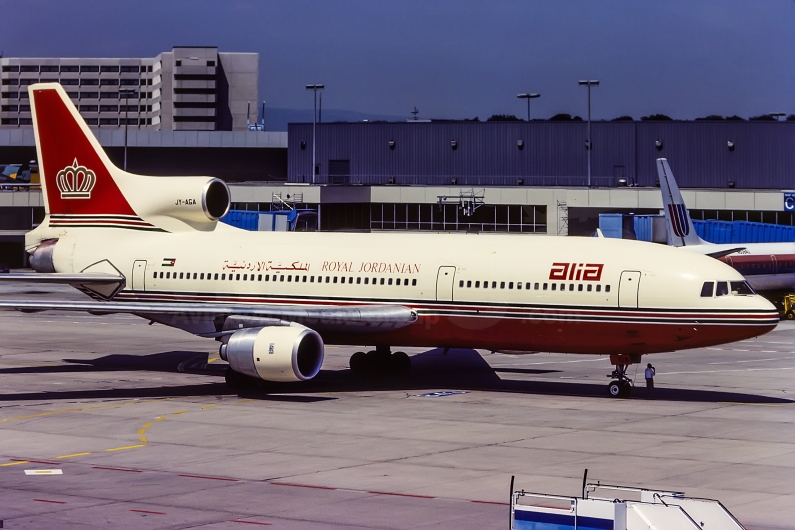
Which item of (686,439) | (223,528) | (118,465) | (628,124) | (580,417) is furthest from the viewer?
(628,124)

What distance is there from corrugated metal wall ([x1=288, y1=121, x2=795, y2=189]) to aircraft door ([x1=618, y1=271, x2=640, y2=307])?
80992mm

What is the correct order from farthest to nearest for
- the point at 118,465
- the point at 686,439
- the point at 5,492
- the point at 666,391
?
the point at 666,391 → the point at 686,439 → the point at 118,465 → the point at 5,492

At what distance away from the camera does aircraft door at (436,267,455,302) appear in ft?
123

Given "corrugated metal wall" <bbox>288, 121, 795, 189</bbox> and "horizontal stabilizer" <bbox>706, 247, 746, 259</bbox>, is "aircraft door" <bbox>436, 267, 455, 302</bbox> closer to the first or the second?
"horizontal stabilizer" <bbox>706, 247, 746, 259</bbox>

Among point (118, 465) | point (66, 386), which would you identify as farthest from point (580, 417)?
point (66, 386)

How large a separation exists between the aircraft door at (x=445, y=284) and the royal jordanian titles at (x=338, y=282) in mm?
47

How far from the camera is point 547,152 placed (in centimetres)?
11850

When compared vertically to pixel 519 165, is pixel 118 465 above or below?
below

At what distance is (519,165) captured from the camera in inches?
4707

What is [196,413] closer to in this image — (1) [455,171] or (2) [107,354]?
(2) [107,354]

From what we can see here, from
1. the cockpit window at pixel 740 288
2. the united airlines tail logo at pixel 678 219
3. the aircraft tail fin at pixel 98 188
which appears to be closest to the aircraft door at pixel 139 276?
the aircraft tail fin at pixel 98 188

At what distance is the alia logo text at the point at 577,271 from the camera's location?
118ft

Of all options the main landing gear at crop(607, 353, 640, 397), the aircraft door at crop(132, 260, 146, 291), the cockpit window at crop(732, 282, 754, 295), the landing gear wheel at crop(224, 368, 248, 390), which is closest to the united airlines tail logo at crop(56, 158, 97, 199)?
the aircraft door at crop(132, 260, 146, 291)

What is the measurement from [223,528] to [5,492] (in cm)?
563
